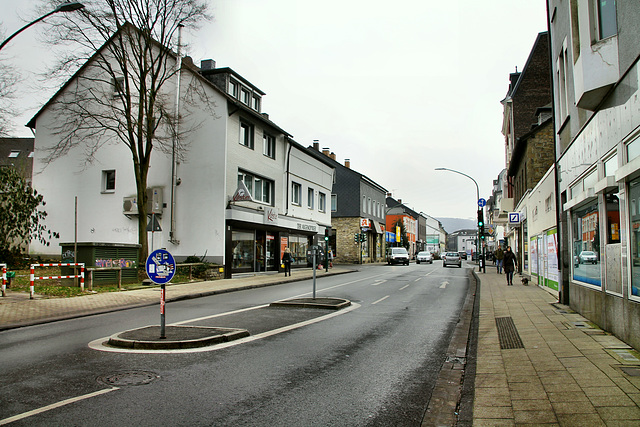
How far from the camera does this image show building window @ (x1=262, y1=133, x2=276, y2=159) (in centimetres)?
2842

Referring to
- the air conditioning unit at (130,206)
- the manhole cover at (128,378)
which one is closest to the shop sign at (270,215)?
the air conditioning unit at (130,206)

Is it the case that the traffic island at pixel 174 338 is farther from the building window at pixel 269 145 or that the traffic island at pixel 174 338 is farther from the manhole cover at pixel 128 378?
the building window at pixel 269 145

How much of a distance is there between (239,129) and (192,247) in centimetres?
653

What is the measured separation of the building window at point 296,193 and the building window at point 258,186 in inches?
135

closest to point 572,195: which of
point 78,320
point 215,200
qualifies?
point 78,320

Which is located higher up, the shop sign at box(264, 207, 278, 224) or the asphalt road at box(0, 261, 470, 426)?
the shop sign at box(264, 207, 278, 224)

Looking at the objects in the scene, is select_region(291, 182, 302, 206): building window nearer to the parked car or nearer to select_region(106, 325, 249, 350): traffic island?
the parked car

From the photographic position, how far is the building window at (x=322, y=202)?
3773 cm

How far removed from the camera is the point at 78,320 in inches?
423

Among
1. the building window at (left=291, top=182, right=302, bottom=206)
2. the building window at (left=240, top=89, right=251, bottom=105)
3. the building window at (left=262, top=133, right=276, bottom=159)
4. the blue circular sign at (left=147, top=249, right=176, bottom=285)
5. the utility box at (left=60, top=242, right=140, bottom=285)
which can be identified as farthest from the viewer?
the building window at (left=291, top=182, right=302, bottom=206)

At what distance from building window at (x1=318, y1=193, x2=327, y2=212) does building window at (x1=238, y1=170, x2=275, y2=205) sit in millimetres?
8882

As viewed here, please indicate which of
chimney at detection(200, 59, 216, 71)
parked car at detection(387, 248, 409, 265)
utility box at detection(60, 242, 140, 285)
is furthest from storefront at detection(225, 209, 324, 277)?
parked car at detection(387, 248, 409, 265)

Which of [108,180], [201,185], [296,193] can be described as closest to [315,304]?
[201,185]

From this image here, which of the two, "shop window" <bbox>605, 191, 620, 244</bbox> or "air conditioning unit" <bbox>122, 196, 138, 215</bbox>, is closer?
"shop window" <bbox>605, 191, 620, 244</bbox>
